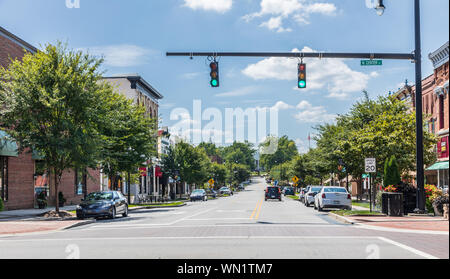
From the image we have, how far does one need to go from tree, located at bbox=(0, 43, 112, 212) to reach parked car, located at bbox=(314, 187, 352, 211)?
13.2m

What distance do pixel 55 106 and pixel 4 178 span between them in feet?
32.8

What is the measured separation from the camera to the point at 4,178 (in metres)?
33.3

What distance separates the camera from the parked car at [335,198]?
29922 mm

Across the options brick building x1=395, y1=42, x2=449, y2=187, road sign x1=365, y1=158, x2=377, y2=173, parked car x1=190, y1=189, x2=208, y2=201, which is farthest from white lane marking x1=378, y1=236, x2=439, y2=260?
parked car x1=190, y1=189, x2=208, y2=201

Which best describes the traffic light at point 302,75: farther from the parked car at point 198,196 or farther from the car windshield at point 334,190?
the parked car at point 198,196

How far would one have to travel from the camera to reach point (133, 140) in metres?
37.2

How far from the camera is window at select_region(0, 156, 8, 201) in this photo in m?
32.9

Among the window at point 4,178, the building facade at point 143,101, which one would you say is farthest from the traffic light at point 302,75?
the building facade at point 143,101

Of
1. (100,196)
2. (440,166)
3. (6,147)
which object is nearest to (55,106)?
→ (100,196)

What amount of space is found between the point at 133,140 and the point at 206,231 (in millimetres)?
21172

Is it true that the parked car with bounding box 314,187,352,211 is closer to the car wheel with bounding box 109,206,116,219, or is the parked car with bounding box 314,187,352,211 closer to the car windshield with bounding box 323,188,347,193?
the car windshield with bounding box 323,188,347,193

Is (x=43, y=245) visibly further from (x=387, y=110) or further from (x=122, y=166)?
(x=387, y=110)

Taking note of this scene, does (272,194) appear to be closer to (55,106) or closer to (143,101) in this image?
(143,101)

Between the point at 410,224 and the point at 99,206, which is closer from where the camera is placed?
the point at 410,224
